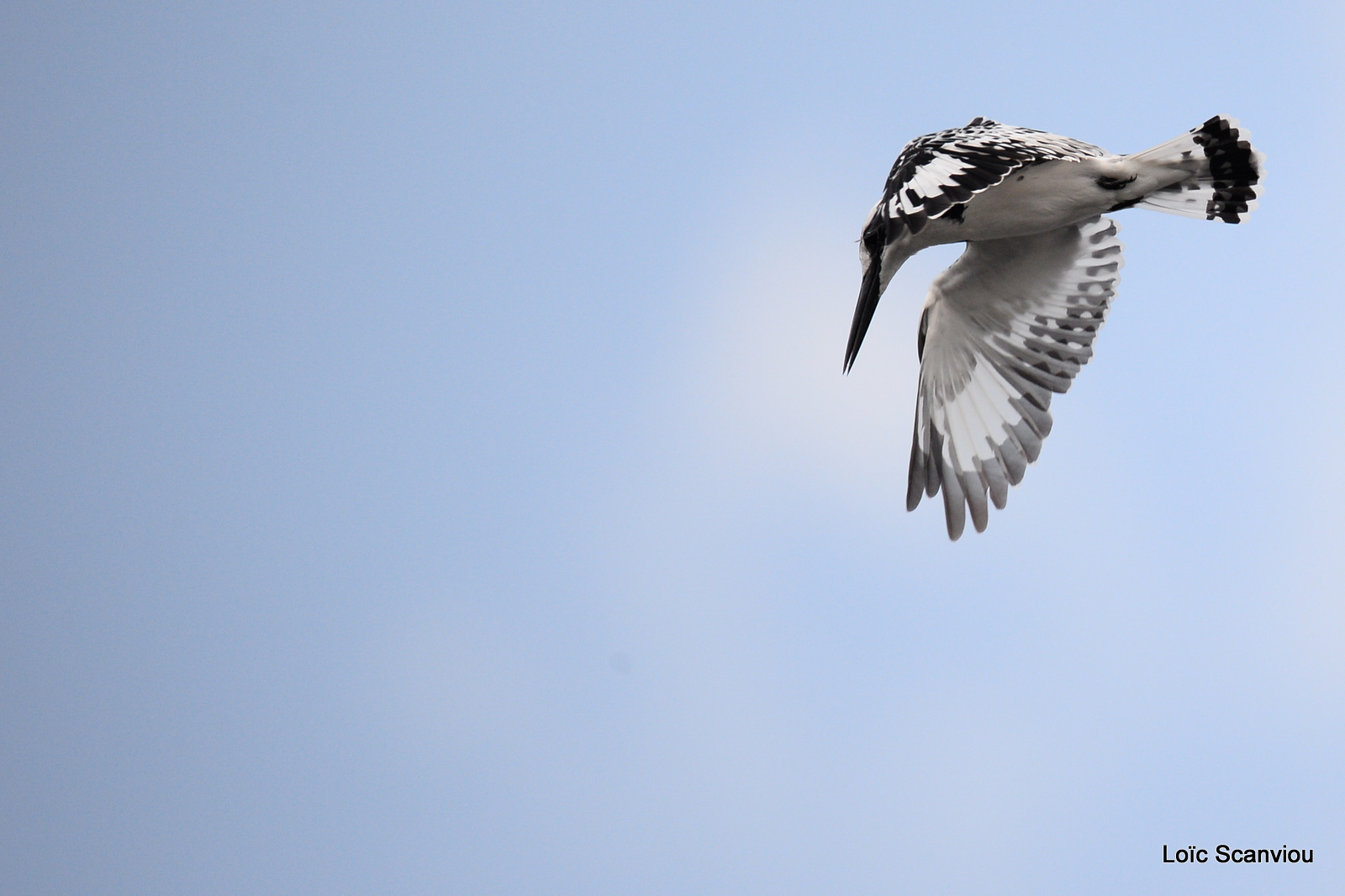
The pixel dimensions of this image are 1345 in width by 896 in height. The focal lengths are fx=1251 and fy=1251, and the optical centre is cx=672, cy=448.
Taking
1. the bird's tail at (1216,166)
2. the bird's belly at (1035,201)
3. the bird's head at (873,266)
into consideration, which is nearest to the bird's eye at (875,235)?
the bird's head at (873,266)

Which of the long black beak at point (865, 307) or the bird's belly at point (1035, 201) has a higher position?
the bird's belly at point (1035, 201)

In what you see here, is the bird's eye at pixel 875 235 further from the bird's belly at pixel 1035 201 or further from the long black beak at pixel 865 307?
the bird's belly at pixel 1035 201

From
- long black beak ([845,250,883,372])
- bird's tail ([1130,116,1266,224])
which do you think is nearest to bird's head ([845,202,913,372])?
long black beak ([845,250,883,372])

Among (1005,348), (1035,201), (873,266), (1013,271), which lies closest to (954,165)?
(873,266)

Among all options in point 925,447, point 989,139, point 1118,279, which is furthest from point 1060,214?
point 925,447

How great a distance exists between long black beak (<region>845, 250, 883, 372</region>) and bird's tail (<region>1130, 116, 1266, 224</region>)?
1.41 metres

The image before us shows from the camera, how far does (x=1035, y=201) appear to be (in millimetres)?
6199

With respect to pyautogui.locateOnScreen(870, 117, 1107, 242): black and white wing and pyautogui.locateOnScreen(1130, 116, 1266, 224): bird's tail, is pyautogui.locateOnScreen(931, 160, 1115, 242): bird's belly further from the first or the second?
pyautogui.locateOnScreen(1130, 116, 1266, 224): bird's tail

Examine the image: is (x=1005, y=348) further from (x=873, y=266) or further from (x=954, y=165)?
(x=954, y=165)

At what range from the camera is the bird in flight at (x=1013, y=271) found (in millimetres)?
6074

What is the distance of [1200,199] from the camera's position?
6.27m

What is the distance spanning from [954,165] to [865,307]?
0.92m

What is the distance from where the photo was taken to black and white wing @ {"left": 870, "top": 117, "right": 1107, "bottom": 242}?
527 centimetres

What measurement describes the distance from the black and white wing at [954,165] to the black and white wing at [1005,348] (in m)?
1.05
